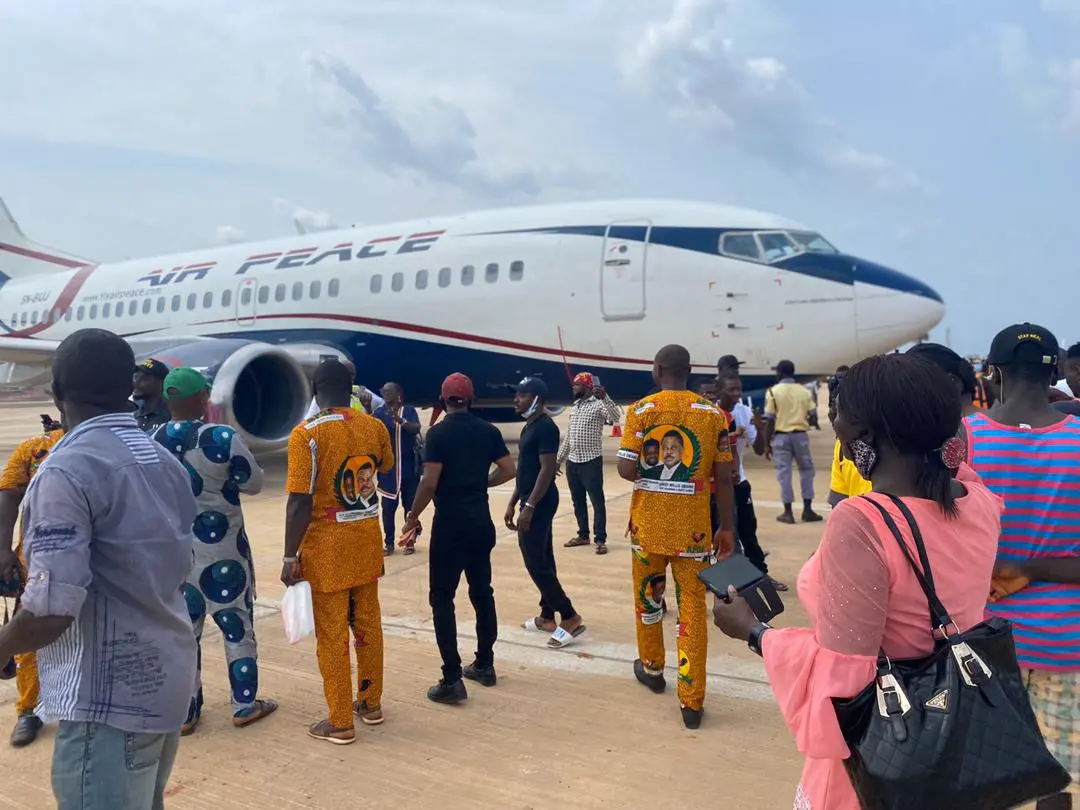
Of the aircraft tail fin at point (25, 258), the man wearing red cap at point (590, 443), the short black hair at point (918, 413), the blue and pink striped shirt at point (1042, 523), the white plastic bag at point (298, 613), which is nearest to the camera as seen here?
the short black hair at point (918, 413)

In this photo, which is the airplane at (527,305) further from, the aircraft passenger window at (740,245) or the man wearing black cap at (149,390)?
the man wearing black cap at (149,390)

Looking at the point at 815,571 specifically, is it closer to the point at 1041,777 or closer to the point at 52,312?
the point at 1041,777

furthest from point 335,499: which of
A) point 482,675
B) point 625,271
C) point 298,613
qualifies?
point 625,271

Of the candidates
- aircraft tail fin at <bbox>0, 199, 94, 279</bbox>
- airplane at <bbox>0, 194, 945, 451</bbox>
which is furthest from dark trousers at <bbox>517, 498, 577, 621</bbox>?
aircraft tail fin at <bbox>0, 199, 94, 279</bbox>

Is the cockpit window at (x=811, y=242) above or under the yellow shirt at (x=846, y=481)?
above

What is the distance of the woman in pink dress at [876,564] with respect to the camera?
4.96 feet

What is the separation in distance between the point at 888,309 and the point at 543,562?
6.60m

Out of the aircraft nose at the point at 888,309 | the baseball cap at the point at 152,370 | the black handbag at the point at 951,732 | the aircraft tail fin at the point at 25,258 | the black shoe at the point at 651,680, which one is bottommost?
the black shoe at the point at 651,680

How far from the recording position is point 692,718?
11.6 ft

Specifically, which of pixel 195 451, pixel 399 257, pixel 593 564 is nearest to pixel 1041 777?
pixel 195 451

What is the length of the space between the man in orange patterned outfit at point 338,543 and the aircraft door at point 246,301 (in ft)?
35.0

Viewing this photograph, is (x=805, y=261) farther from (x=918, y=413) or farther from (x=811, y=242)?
(x=918, y=413)

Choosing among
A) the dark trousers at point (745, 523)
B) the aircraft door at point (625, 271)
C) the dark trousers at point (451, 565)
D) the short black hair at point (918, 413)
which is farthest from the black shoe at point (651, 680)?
the aircraft door at point (625, 271)

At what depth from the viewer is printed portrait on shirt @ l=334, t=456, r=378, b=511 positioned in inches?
141
